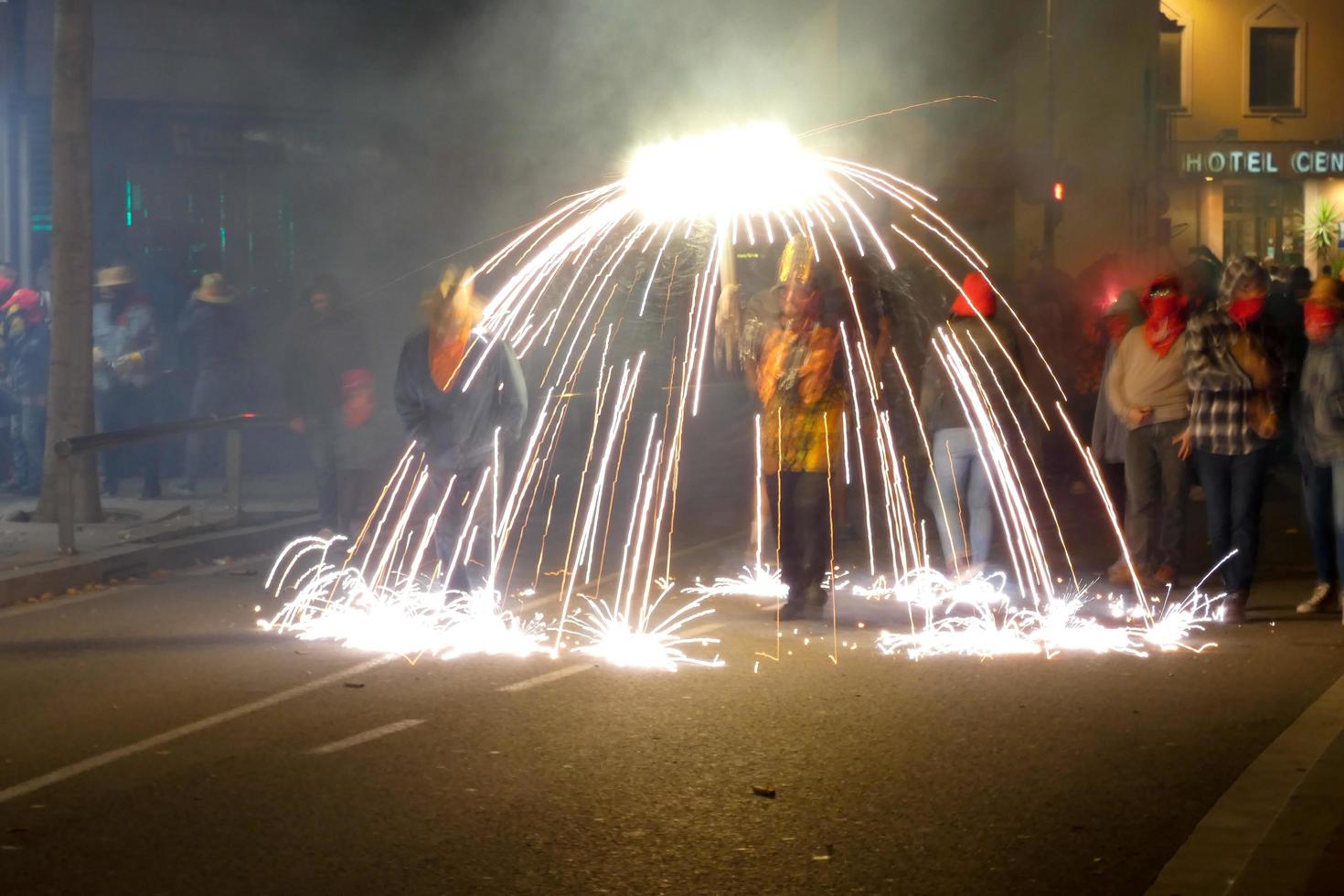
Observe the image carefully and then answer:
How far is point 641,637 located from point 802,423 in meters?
1.44

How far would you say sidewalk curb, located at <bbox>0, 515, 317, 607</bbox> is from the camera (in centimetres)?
1028

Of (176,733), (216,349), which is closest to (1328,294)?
(176,733)

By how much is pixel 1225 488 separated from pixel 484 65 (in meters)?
12.6

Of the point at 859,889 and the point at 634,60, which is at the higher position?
the point at 634,60

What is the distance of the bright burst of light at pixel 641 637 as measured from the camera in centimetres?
815

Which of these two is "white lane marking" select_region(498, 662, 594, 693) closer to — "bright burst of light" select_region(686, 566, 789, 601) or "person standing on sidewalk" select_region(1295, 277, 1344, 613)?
"bright burst of light" select_region(686, 566, 789, 601)

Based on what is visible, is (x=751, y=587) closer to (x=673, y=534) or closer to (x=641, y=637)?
(x=641, y=637)

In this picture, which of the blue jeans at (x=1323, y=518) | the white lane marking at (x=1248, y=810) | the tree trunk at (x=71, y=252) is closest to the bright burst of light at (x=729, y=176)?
the blue jeans at (x=1323, y=518)

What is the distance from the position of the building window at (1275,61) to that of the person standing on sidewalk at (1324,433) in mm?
38771

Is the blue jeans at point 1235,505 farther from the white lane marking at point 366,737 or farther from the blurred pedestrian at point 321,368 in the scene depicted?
the blurred pedestrian at point 321,368

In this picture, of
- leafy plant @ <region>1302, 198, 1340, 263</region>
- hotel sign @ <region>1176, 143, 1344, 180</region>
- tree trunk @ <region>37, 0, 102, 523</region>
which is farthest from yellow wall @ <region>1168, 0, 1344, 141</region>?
tree trunk @ <region>37, 0, 102, 523</region>

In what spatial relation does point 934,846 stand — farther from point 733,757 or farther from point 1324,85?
point 1324,85

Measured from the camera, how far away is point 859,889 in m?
4.98

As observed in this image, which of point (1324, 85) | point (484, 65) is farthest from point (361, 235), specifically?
point (1324, 85)
